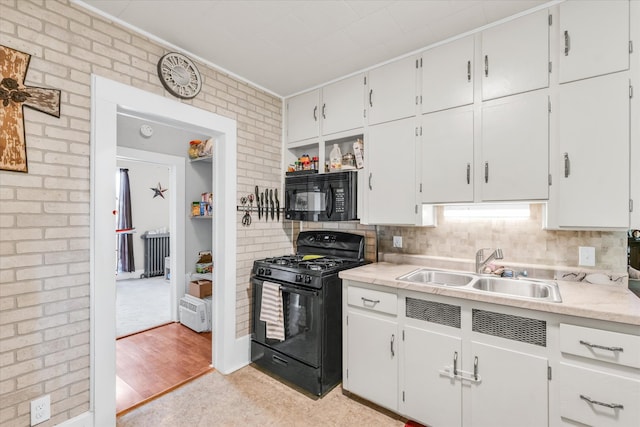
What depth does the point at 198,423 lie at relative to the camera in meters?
1.98

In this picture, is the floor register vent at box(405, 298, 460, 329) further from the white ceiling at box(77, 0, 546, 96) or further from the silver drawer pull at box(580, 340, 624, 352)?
the white ceiling at box(77, 0, 546, 96)

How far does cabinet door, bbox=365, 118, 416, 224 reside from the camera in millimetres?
2285

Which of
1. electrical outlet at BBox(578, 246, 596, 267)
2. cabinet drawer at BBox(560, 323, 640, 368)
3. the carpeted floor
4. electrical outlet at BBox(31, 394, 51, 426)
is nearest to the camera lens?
cabinet drawer at BBox(560, 323, 640, 368)

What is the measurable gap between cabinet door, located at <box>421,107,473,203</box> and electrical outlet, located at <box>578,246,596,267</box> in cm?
73

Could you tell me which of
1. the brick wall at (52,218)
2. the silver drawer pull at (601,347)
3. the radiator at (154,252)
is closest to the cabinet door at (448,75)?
the silver drawer pull at (601,347)

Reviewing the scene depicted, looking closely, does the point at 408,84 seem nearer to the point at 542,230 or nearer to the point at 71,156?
the point at 542,230

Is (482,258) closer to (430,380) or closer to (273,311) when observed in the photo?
(430,380)

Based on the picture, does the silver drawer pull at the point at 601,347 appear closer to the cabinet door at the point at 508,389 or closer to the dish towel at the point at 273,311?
the cabinet door at the point at 508,389

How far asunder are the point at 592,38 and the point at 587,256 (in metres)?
1.27

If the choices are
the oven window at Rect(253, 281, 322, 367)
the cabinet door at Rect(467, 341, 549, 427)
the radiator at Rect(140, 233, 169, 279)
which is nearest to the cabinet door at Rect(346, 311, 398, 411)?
the oven window at Rect(253, 281, 322, 367)

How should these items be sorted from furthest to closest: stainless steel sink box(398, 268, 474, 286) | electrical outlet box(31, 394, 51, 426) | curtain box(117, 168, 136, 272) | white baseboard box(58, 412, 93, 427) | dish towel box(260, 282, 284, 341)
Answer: curtain box(117, 168, 136, 272), dish towel box(260, 282, 284, 341), stainless steel sink box(398, 268, 474, 286), white baseboard box(58, 412, 93, 427), electrical outlet box(31, 394, 51, 426)

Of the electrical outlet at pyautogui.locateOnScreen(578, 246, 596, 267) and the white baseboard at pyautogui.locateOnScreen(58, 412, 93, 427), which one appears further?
the electrical outlet at pyautogui.locateOnScreen(578, 246, 596, 267)

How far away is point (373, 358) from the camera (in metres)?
2.08

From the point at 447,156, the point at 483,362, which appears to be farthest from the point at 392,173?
the point at 483,362
